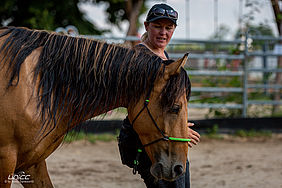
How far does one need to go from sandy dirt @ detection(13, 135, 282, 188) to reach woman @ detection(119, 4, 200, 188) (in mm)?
1653

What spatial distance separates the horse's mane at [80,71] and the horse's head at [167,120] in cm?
6

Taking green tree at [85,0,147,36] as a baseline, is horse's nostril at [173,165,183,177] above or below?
below

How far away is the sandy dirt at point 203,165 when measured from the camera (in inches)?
173

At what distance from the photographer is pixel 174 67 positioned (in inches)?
90.0

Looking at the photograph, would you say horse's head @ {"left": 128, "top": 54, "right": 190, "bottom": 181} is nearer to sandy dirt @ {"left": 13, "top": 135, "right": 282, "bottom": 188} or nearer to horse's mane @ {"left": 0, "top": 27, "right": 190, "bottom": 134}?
horse's mane @ {"left": 0, "top": 27, "right": 190, "bottom": 134}

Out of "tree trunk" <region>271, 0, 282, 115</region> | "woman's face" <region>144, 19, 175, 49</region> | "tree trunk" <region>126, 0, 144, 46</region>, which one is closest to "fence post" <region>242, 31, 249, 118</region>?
"tree trunk" <region>271, 0, 282, 115</region>

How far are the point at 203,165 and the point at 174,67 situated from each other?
132 inches

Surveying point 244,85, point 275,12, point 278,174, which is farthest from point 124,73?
point 275,12

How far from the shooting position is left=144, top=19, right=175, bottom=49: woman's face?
265 centimetres

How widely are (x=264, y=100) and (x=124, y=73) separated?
6.00m

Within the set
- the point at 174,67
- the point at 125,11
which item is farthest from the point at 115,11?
the point at 174,67

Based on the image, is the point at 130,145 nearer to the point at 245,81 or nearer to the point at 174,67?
the point at 174,67

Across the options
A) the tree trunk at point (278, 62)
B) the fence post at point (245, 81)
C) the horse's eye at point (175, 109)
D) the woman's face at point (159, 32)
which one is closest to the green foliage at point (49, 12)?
the fence post at point (245, 81)

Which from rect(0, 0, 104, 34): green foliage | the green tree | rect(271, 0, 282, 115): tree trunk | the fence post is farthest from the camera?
the green tree
